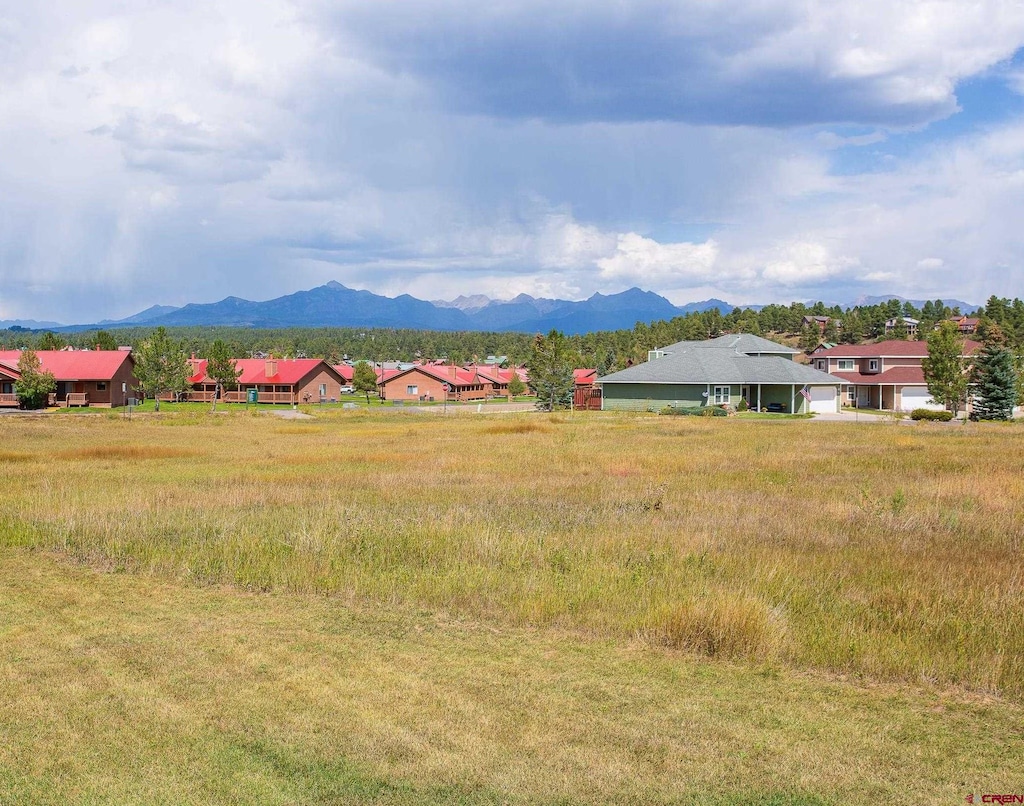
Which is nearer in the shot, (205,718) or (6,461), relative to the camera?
(205,718)

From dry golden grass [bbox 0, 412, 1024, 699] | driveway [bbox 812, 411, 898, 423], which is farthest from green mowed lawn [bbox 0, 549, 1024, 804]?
driveway [bbox 812, 411, 898, 423]

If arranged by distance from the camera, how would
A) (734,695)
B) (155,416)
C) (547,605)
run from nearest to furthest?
1. (734,695)
2. (547,605)
3. (155,416)

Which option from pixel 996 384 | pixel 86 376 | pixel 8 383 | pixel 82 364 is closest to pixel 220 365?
pixel 82 364

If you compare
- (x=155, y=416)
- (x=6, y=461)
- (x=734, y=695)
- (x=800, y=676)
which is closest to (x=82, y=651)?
(x=734, y=695)

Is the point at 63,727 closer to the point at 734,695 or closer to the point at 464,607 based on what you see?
the point at 464,607

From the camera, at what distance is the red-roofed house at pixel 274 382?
93312 mm

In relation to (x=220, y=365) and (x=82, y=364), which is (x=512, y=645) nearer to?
(x=82, y=364)

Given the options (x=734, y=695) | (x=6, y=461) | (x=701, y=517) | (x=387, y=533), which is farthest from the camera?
(x=6, y=461)

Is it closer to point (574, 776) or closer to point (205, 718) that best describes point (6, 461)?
point (205, 718)

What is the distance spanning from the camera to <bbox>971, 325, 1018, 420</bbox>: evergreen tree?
2265 inches

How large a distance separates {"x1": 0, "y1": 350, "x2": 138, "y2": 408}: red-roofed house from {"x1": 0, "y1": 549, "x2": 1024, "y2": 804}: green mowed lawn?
73815 mm

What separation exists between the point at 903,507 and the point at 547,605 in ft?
32.9

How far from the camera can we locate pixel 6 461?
27719mm

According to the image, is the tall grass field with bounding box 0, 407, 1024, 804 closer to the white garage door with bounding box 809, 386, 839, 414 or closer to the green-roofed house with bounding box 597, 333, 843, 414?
the green-roofed house with bounding box 597, 333, 843, 414
